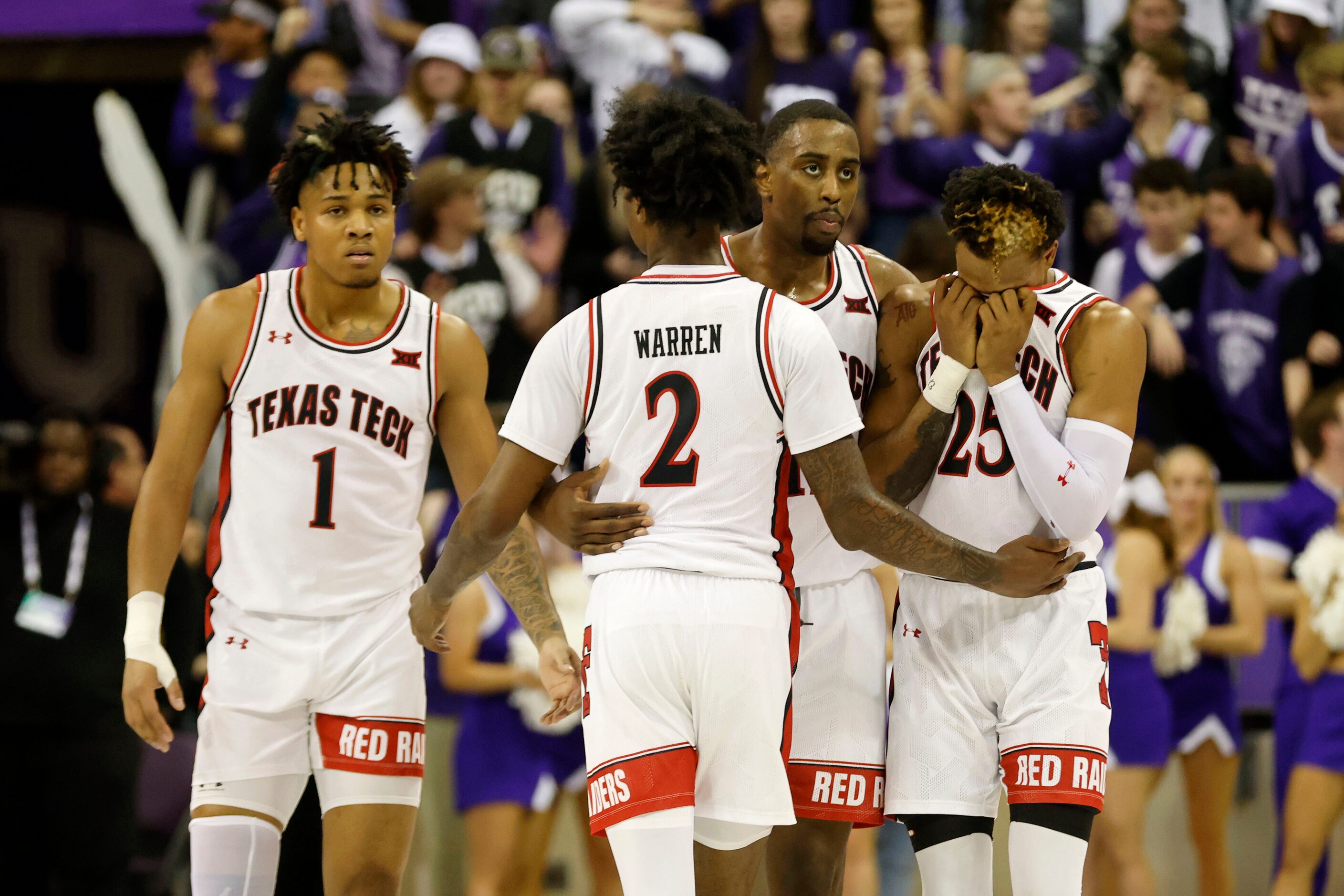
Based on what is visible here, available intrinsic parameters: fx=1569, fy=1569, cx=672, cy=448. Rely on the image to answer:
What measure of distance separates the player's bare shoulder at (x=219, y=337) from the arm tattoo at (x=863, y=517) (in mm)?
1770

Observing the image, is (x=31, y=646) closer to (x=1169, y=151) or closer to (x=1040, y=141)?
(x=1040, y=141)

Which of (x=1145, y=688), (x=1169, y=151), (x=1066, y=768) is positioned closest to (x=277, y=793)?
(x=1066, y=768)

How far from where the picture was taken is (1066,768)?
4.12 m

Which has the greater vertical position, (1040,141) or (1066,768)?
(1040,141)

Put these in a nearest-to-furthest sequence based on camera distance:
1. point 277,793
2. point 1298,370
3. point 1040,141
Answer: point 277,793
point 1298,370
point 1040,141

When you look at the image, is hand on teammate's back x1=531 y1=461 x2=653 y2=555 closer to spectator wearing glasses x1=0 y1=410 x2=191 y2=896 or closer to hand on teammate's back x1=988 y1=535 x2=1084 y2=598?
hand on teammate's back x1=988 y1=535 x2=1084 y2=598

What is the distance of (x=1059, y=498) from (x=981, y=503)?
27 cm

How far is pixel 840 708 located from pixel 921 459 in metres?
0.77

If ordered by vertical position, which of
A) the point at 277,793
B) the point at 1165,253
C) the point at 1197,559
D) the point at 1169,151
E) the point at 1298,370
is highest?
the point at 1169,151

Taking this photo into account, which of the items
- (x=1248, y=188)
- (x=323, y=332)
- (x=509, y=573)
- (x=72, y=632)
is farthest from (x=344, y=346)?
(x=1248, y=188)

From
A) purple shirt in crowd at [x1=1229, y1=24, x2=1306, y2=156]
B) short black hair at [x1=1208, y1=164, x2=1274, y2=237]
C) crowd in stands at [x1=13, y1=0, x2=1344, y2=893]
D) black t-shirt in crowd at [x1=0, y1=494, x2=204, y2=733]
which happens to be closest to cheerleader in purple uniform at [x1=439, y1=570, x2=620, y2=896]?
crowd in stands at [x1=13, y1=0, x2=1344, y2=893]

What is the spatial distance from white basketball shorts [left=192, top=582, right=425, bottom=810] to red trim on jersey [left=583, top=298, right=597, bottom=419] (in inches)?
42.4

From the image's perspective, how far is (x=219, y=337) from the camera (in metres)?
4.63

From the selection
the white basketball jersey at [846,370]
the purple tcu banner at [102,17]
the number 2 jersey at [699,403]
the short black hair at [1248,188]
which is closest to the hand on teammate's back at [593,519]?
the number 2 jersey at [699,403]
